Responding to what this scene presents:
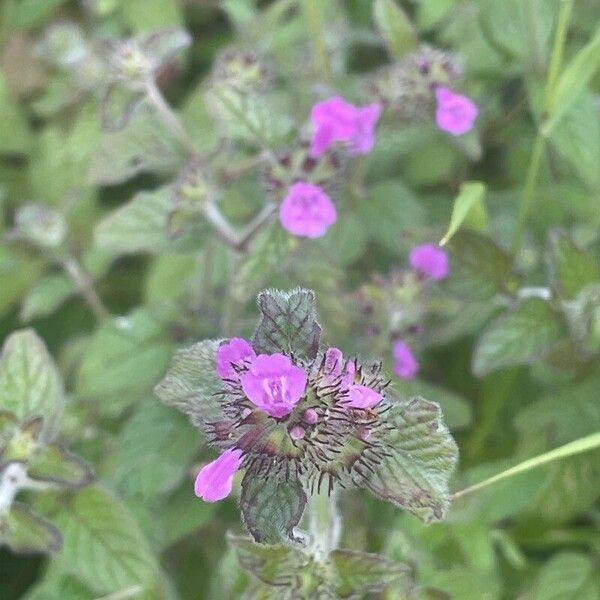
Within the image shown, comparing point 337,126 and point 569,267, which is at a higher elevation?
point 337,126

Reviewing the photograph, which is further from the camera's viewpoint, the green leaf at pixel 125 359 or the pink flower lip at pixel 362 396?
the green leaf at pixel 125 359

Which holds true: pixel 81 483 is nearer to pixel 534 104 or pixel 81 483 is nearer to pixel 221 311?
pixel 221 311

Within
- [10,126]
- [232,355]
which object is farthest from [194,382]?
[10,126]

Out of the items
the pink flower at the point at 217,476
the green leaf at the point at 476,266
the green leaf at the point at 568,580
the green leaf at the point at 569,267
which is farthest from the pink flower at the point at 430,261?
the pink flower at the point at 217,476

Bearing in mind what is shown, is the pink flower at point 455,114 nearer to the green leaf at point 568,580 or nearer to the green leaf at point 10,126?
the green leaf at point 568,580

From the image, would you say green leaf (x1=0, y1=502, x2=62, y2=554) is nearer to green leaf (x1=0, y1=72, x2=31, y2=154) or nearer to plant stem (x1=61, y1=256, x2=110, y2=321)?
plant stem (x1=61, y1=256, x2=110, y2=321)

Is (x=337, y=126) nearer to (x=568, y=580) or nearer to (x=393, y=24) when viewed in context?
(x=393, y=24)
